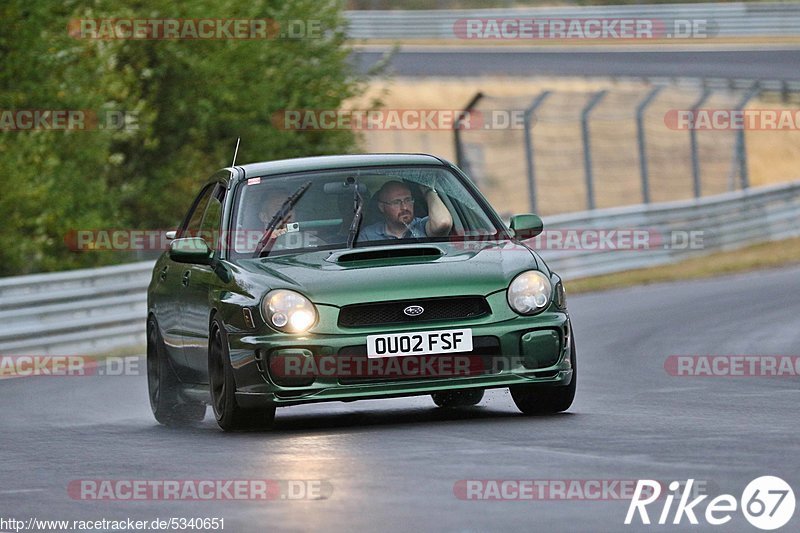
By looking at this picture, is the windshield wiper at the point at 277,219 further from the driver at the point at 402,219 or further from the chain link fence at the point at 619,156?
the chain link fence at the point at 619,156

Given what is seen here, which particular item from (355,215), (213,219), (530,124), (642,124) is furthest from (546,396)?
(642,124)

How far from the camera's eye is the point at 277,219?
10.3 meters

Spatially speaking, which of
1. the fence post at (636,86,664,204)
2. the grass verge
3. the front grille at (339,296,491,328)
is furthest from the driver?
the fence post at (636,86,664,204)

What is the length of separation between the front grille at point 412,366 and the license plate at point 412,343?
0.09 ft

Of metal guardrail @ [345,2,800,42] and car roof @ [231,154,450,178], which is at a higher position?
metal guardrail @ [345,2,800,42]

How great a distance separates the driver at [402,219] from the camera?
1023 centimetres

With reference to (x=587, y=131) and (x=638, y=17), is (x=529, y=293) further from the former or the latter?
(x=638, y=17)

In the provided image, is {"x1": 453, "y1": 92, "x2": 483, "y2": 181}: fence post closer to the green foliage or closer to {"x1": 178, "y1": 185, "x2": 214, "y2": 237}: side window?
the green foliage

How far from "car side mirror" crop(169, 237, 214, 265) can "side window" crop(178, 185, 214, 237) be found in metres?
1.12

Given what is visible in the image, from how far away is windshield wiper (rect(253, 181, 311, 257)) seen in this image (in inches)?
399

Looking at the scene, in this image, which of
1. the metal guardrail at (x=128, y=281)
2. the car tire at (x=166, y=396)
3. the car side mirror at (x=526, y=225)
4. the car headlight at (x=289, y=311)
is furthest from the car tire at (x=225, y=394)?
the metal guardrail at (x=128, y=281)

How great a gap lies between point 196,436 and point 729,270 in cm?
1583

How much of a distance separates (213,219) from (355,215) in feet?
3.71

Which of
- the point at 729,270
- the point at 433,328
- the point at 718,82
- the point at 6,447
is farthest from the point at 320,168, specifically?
the point at 718,82
